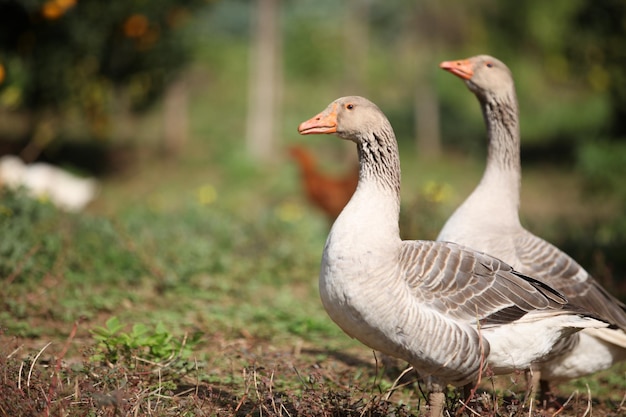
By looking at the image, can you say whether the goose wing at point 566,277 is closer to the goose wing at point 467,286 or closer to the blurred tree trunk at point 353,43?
the goose wing at point 467,286

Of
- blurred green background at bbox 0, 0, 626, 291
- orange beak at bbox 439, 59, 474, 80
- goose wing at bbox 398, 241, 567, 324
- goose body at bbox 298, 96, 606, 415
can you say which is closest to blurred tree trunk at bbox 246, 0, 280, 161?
blurred green background at bbox 0, 0, 626, 291

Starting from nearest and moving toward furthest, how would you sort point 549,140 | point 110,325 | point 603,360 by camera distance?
point 110,325 → point 603,360 → point 549,140

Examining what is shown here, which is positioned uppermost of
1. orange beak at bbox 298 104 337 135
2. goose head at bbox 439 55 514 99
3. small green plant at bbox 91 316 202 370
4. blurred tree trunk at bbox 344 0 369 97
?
blurred tree trunk at bbox 344 0 369 97

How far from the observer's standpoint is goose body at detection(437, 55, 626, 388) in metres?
4.32

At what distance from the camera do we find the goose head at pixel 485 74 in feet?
16.2

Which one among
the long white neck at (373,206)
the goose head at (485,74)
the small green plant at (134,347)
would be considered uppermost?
the goose head at (485,74)

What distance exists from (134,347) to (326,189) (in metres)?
5.97

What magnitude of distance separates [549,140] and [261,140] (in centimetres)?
907

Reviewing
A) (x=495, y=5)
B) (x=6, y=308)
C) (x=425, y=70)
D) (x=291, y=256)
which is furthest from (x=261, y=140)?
(x=6, y=308)

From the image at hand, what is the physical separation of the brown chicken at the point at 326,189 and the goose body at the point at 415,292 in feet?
17.8

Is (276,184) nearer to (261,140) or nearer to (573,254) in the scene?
(261,140)

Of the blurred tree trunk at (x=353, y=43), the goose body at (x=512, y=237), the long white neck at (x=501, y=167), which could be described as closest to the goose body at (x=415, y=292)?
the goose body at (x=512, y=237)

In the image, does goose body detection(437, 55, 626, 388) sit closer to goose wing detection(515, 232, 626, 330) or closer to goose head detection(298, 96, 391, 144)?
goose wing detection(515, 232, 626, 330)

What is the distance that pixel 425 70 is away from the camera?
1886 cm
